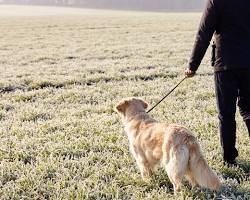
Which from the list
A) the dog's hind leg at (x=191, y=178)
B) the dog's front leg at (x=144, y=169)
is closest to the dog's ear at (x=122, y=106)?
the dog's front leg at (x=144, y=169)

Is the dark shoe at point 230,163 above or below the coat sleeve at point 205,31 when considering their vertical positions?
below

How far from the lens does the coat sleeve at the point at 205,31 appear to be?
5.41 m

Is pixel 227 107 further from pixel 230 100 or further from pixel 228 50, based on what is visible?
pixel 228 50

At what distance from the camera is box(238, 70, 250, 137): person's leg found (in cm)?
559

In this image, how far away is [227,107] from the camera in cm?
576

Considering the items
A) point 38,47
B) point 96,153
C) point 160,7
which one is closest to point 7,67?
point 38,47

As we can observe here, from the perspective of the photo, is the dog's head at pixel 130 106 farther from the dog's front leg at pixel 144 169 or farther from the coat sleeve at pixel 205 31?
the coat sleeve at pixel 205 31

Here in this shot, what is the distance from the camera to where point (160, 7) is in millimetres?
116625

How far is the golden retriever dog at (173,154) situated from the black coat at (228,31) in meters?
1.22

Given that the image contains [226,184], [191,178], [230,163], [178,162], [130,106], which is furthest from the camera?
[230,163]

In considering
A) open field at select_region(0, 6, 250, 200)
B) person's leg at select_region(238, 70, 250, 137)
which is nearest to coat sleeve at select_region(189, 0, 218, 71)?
person's leg at select_region(238, 70, 250, 137)

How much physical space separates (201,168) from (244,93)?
1478 mm

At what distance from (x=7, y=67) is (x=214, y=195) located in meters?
13.1

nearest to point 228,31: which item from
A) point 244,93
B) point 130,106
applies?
point 244,93
